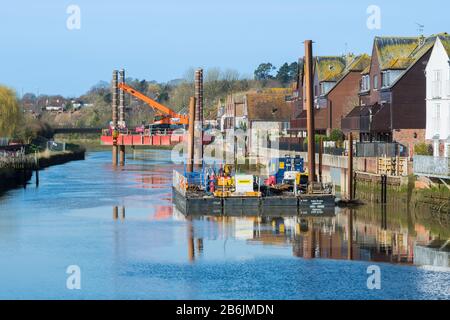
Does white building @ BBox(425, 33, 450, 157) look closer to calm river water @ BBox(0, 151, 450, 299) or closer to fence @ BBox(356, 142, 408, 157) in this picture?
fence @ BBox(356, 142, 408, 157)

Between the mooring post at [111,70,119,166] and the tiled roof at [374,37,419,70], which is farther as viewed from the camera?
the mooring post at [111,70,119,166]

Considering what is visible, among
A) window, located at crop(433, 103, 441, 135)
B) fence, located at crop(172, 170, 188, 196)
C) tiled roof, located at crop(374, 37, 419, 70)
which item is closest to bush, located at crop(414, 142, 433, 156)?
window, located at crop(433, 103, 441, 135)

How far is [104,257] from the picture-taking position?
151ft

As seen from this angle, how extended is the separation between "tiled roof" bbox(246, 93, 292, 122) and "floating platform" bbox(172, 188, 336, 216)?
7919 centimetres

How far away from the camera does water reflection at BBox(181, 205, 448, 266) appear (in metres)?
47.0

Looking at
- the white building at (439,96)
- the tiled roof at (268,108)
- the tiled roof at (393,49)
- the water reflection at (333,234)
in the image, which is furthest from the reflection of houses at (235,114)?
the water reflection at (333,234)

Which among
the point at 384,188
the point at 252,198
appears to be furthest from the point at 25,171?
the point at 384,188

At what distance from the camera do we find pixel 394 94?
255 ft

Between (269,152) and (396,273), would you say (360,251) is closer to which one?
(396,273)

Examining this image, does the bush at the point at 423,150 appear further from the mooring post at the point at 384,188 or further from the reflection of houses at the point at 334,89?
the reflection of houses at the point at 334,89

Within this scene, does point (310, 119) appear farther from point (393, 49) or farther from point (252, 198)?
point (393, 49)

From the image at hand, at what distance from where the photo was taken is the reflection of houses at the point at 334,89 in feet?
335

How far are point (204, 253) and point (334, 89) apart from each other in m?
58.4
